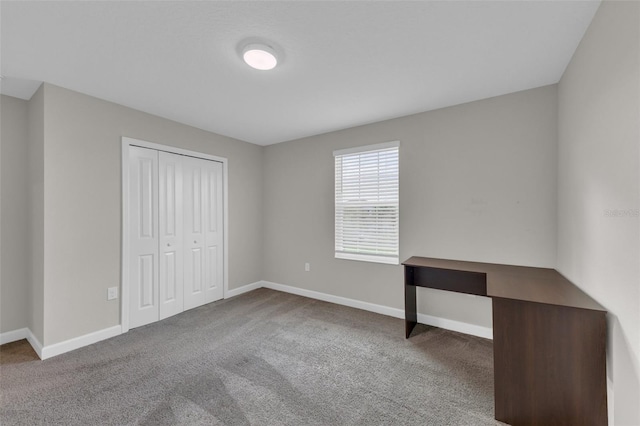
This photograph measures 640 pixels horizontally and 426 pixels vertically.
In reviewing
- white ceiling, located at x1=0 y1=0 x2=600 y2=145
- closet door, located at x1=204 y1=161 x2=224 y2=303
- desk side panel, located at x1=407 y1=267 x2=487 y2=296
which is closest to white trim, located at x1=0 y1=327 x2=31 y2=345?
closet door, located at x1=204 y1=161 x2=224 y2=303

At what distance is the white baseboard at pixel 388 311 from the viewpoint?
2.72 metres

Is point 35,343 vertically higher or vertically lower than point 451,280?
lower

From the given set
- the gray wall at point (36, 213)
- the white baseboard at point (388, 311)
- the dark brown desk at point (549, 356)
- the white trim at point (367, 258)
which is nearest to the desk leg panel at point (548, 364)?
the dark brown desk at point (549, 356)

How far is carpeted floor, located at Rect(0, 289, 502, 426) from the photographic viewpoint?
1.68 meters

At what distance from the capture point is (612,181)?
1.38 meters

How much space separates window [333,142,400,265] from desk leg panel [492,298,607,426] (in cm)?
167

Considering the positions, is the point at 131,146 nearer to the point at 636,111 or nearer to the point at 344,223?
the point at 344,223

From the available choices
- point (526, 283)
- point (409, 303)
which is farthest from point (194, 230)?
point (526, 283)

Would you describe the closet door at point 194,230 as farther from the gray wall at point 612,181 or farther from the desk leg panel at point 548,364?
the gray wall at point 612,181

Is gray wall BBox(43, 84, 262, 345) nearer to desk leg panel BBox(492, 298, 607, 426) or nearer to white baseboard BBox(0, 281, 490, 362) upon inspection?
white baseboard BBox(0, 281, 490, 362)

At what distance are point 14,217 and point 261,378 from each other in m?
3.01

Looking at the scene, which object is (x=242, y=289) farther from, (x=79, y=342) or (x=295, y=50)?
(x=295, y=50)

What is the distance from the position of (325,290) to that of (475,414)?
2.37 m

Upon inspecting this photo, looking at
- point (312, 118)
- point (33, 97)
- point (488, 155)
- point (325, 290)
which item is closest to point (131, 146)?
point (33, 97)
